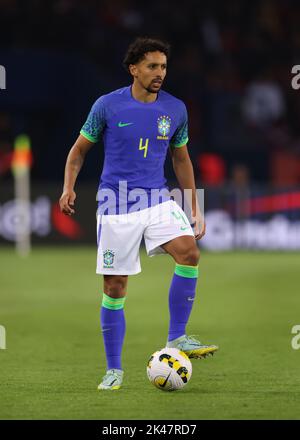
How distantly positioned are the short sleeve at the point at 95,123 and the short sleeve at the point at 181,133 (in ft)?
1.69

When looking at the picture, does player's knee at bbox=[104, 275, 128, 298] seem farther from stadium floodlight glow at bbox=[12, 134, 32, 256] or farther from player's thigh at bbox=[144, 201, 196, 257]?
stadium floodlight glow at bbox=[12, 134, 32, 256]

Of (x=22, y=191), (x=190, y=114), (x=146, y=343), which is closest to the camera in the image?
(x=146, y=343)

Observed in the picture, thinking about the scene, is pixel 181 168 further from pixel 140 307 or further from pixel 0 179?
pixel 0 179

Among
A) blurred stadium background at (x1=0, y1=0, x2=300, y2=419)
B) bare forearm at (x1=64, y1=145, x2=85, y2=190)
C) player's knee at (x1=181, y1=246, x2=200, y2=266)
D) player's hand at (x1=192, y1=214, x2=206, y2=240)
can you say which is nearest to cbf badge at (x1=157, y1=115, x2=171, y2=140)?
bare forearm at (x1=64, y1=145, x2=85, y2=190)

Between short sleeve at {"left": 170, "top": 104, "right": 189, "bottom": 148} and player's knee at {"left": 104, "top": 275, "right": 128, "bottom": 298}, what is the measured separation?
94 cm

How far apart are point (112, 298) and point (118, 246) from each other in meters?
0.33

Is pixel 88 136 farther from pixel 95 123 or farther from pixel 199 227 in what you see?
pixel 199 227

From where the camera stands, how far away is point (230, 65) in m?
22.4

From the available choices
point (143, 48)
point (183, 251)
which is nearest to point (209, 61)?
point (143, 48)

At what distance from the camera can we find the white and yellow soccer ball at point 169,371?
22.6 feet

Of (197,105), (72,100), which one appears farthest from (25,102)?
(197,105)

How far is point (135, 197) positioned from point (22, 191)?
43.9 ft

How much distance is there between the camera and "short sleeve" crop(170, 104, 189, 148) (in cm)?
732

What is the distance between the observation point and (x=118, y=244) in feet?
23.3
